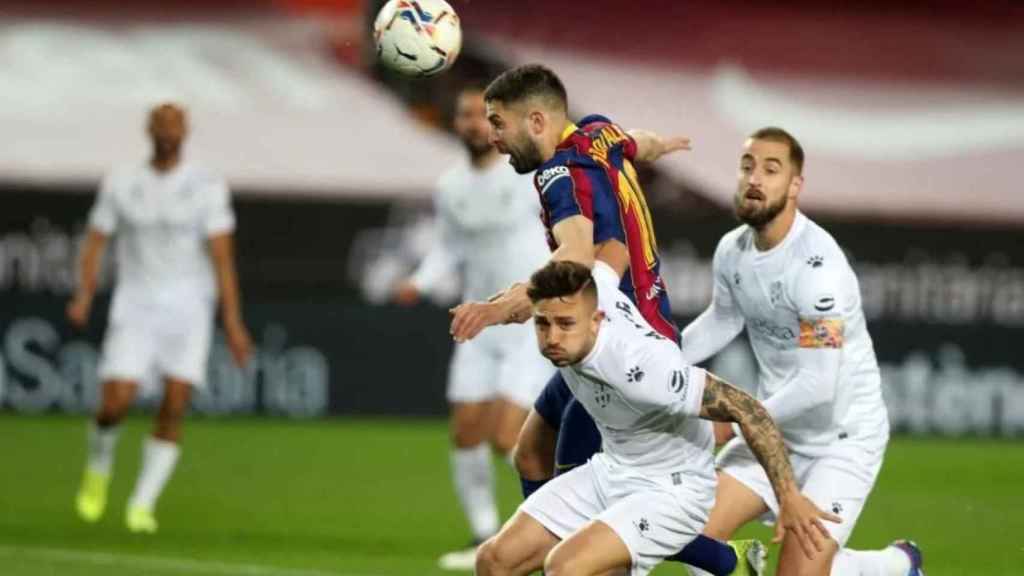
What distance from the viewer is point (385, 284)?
60.1 feet

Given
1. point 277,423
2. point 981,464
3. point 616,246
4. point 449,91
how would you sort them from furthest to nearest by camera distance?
point 449,91, point 277,423, point 981,464, point 616,246

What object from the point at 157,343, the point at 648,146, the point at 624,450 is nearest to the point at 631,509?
the point at 624,450

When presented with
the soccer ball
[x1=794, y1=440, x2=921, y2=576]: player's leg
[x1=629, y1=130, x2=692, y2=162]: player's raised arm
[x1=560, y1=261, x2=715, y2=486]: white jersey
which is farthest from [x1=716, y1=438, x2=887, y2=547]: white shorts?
the soccer ball

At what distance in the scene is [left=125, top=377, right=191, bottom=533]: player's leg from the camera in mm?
11312

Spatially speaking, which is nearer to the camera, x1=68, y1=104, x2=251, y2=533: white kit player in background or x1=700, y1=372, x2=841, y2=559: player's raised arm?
x1=700, y1=372, x2=841, y2=559: player's raised arm

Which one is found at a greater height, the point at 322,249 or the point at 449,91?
the point at 449,91

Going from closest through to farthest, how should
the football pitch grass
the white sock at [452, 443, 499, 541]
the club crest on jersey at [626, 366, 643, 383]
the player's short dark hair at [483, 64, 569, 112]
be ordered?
the club crest on jersey at [626, 366, 643, 383] → the player's short dark hair at [483, 64, 569, 112] → the football pitch grass → the white sock at [452, 443, 499, 541]

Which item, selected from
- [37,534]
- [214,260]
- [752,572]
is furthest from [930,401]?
[752,572]

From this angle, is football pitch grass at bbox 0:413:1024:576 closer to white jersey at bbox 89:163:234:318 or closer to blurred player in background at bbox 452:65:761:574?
white jersey at bbox 89:163:234:318

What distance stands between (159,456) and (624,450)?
4998 millimetres

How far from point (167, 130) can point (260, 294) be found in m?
7.05

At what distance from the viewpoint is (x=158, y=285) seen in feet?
38.9

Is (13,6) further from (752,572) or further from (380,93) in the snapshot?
(752,572)

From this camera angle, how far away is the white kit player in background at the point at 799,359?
7.56m
